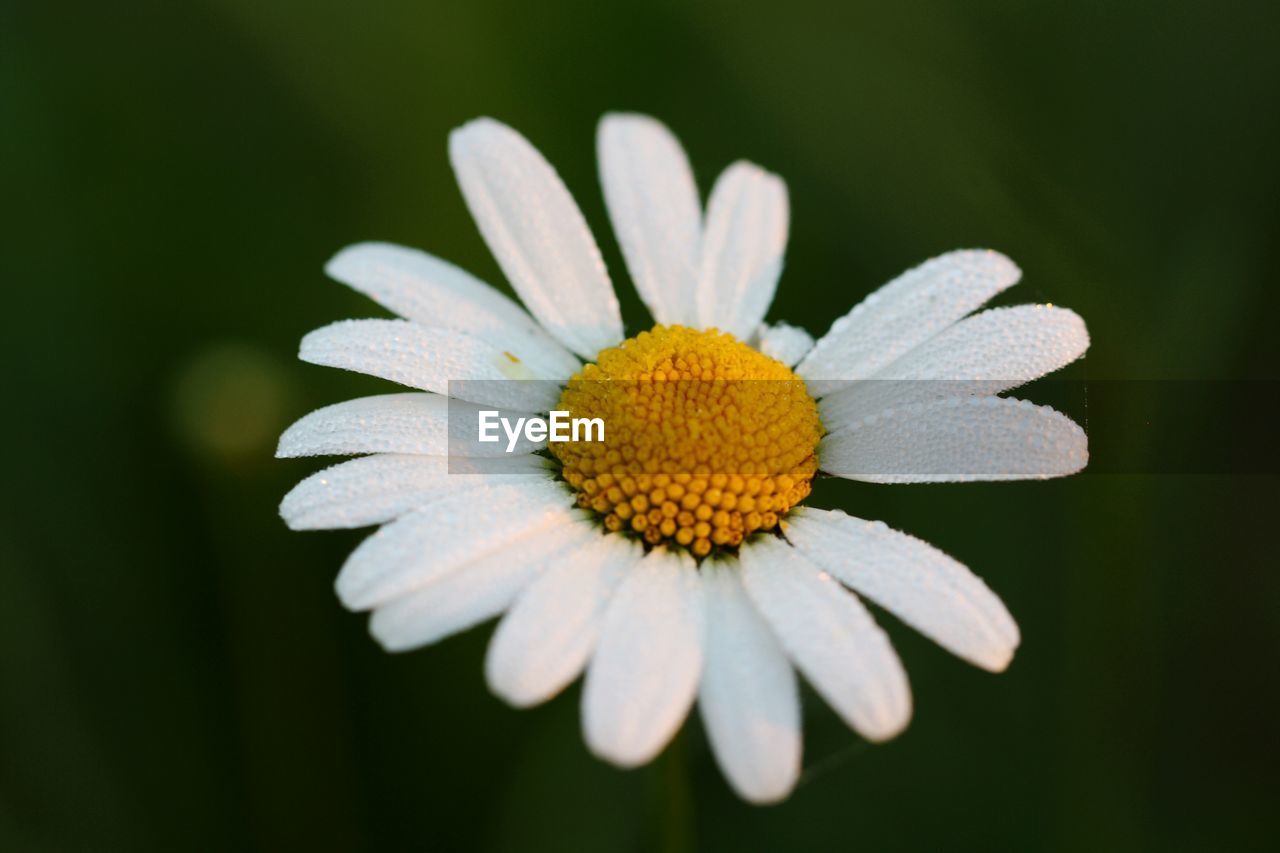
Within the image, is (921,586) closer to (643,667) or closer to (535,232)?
(643,667)

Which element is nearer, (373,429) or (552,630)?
(552,630)

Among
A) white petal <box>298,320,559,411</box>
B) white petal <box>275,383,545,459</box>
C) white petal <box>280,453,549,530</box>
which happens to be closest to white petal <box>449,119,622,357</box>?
white petal <box>298,320,559,411</box>

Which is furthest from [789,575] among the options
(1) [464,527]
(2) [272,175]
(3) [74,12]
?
(3) [74,12]

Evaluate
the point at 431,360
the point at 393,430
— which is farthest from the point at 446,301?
the point at 393,430

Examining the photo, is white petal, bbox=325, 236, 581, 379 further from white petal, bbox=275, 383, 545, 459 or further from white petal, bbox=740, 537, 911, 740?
white petal, bbox=740, 537, 911, 740

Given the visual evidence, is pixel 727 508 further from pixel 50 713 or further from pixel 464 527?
pixel 50 713

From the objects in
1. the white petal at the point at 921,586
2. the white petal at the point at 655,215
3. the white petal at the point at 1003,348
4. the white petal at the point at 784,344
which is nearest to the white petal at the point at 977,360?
the white petal at the point at 1003,348
